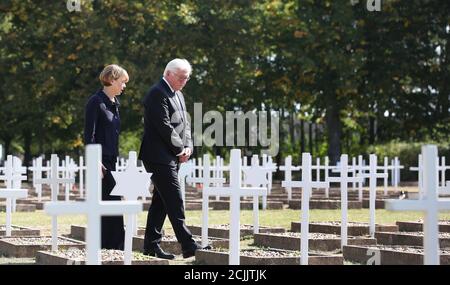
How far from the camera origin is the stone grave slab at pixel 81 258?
9305mm

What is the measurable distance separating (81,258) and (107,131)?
1869 mm

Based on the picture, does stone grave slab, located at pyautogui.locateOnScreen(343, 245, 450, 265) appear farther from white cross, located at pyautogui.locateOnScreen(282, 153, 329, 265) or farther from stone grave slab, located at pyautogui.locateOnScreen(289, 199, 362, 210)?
stone grave slab, located at pyautogui.locateOnScreen(289, 199, 362, 210)

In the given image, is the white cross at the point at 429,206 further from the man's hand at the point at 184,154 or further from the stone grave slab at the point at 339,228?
the stone grave slab at the point at 339,228

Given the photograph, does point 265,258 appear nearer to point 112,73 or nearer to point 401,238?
point 112,73

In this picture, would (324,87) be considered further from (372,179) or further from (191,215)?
(372,179)

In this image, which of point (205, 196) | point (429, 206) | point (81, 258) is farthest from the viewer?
point (205, 196)

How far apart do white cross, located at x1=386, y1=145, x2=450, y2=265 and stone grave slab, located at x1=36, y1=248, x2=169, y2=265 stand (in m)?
3.34

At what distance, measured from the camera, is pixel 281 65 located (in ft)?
124

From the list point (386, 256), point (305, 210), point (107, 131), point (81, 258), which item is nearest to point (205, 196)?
point (107, 131)

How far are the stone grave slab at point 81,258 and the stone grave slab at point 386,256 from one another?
216 centimetres

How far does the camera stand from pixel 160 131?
10.3 metres

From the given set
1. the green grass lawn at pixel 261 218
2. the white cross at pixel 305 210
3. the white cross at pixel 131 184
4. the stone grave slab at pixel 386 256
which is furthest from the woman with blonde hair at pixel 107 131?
the green grass lawn at pixel 261 218
